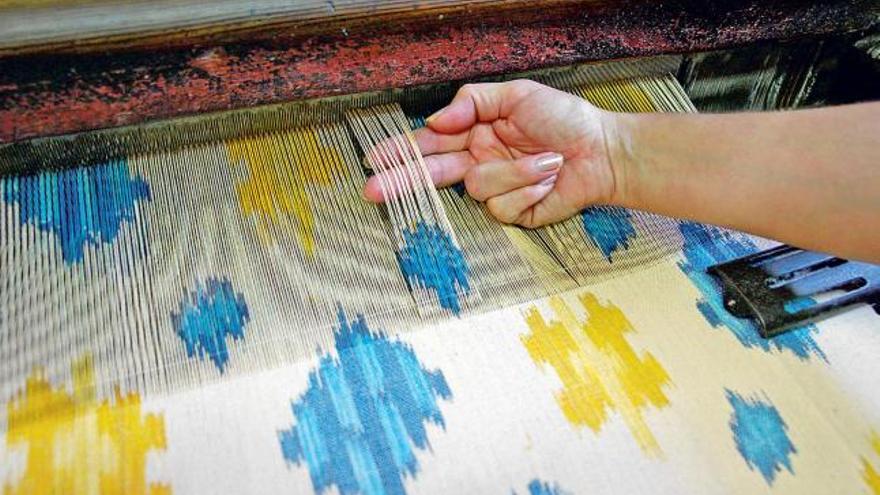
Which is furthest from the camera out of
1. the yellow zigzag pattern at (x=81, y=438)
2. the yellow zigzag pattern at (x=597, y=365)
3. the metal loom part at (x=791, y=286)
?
the metal loom part at (x=791, y=286)

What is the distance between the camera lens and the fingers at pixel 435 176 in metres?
1.13

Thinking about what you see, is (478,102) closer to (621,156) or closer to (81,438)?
(621,156)

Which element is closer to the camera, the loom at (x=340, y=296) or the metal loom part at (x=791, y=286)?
the loom at (x=340, y=296)

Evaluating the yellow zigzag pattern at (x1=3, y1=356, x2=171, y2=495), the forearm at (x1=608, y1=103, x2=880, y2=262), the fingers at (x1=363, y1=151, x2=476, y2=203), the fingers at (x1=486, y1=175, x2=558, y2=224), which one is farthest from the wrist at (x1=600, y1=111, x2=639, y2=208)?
the yellow zigzag pattern at (x1=3, y1=356, x2=171, y2=495)

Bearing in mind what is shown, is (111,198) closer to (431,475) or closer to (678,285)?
(431,475)

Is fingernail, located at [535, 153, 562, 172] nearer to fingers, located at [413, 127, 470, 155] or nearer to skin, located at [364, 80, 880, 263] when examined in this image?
skin, located at [364, 80, 880, 263]

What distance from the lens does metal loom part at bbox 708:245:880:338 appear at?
108 cm

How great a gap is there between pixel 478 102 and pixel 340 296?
16.6 inches

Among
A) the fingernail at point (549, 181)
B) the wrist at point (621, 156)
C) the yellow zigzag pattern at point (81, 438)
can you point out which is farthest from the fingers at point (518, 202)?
the yellow zigzag pattern at point (81, 438)

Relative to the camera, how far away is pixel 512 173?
116 cm

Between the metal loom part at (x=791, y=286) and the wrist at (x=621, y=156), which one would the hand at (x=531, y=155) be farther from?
the metal loom part at (x=791, y=286)

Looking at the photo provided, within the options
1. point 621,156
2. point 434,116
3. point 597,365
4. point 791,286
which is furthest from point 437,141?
point 791,286

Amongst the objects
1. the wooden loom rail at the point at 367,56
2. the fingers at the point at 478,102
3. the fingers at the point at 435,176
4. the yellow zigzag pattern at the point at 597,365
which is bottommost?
the yellow zigzag pattern at the point at 597,365

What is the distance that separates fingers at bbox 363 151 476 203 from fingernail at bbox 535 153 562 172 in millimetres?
128
